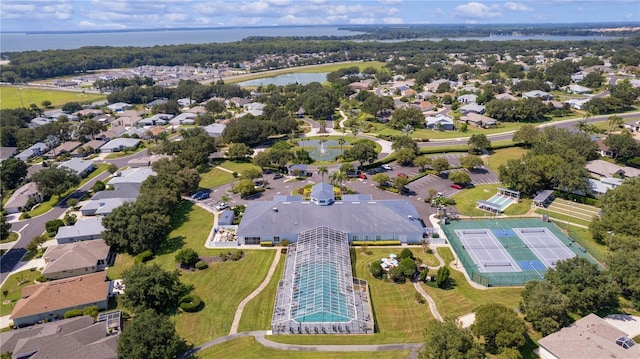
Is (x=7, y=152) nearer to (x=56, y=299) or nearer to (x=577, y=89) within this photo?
(x=56, y=299)

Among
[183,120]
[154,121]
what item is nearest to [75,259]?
[183,120]

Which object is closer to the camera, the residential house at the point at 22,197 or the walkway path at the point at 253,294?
the walkway path at the point at 253,294

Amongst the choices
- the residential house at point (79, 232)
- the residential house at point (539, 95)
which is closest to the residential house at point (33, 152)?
the residential house at point (79, 232)

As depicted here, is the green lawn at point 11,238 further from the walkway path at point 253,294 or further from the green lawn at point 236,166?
the walkway path at point 253,294

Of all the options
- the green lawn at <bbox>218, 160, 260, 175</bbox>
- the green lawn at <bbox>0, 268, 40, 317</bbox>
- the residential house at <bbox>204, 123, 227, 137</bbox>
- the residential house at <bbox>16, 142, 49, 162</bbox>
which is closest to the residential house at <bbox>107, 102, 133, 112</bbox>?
the residential house at <bbox>16, 142, 49, 162</bbox>

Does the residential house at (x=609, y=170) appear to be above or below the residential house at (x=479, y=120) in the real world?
below
